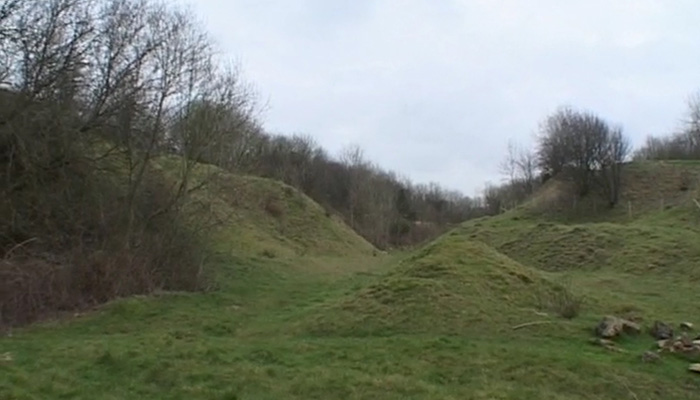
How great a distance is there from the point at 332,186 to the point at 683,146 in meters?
33.3

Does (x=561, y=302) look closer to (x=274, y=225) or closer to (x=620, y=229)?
(x=620, y=229)

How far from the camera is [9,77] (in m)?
20.1

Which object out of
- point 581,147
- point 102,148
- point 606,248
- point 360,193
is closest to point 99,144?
point 102,148

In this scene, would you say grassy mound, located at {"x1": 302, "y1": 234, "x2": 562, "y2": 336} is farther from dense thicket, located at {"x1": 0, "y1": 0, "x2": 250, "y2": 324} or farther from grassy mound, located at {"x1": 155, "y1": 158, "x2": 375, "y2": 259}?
grassy mound, located at {"x1": 155, "y1": 158, "x2": 375, "y2": 259}

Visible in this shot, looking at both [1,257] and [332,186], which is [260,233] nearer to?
[1,257]

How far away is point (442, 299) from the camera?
14.1 meters

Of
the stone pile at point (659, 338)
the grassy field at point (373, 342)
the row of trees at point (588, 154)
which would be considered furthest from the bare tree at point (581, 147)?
the stone pile at point (659, 338)

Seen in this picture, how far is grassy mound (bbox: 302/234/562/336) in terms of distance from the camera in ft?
43.5

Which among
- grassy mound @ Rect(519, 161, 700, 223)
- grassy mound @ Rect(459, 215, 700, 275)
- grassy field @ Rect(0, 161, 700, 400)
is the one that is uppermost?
grassy mound @ Rect(519, 161, 700, 223)

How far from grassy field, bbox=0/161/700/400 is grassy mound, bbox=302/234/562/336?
0.13ft

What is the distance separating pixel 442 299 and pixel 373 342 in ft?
8.41

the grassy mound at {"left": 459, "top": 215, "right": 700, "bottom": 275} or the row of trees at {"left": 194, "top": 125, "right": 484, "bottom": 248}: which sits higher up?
the row of trees at {"left": 194, "top": 125, "right": 484, "bottom": 248}

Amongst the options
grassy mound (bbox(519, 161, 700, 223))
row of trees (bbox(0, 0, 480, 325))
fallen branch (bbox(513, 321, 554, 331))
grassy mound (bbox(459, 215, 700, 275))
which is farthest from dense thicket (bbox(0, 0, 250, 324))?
grassy mound (bbox(519, 161, 700, 223))

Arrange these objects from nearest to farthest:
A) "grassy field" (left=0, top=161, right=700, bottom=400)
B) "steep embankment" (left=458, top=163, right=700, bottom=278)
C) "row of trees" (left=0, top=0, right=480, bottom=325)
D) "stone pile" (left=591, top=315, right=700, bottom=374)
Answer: "grassy field" (left=0, top=161, right=700, bottom=400) → "stone pile" (left=591, top=315, right=700, bottom=374) → "row of trees" (left=0, top=0, right=480, bottom=325) → "steep embankment" (left=458, top=163, right=700, bottom=278)
